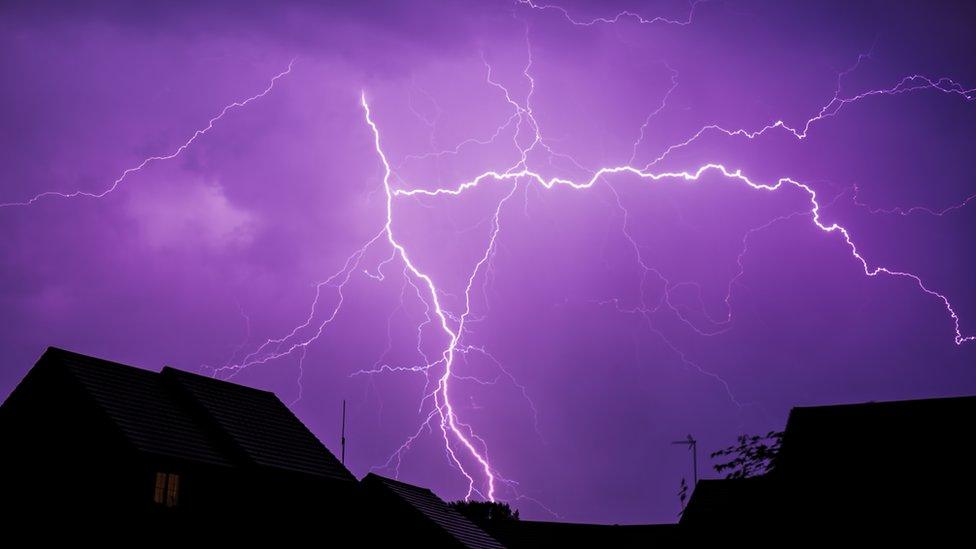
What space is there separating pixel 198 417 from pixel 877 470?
43.3ft

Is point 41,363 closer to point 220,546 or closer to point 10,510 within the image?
point 10,510

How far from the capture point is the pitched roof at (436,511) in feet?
78.0

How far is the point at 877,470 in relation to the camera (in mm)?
16531

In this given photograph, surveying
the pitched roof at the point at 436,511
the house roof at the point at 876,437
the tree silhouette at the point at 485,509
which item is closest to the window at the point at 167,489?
the pitched roof at the point at 436,511

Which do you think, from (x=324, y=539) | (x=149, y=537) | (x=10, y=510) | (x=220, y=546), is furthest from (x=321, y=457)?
(x=10, y=510)

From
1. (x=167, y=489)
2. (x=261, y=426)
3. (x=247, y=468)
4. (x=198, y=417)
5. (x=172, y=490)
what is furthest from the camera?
(x=261, y=426)

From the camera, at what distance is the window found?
58.8ft

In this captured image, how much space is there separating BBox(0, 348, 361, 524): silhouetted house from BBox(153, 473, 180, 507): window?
0.02 metres

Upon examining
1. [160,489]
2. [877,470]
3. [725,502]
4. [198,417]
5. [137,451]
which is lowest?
[877,470]

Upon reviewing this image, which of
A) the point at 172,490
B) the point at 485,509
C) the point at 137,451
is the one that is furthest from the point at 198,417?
the point at 485,509

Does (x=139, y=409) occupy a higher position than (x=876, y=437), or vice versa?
(x=139, y=409)

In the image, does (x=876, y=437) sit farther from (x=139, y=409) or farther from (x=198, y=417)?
(x=139, y=409)

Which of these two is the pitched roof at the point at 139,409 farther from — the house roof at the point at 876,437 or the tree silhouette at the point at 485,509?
the tree silhouette at the point at 485,509

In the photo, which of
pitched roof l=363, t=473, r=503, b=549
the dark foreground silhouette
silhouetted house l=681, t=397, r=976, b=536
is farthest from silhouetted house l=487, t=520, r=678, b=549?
silhouetted house l=681, t=397, r=976, b=536
